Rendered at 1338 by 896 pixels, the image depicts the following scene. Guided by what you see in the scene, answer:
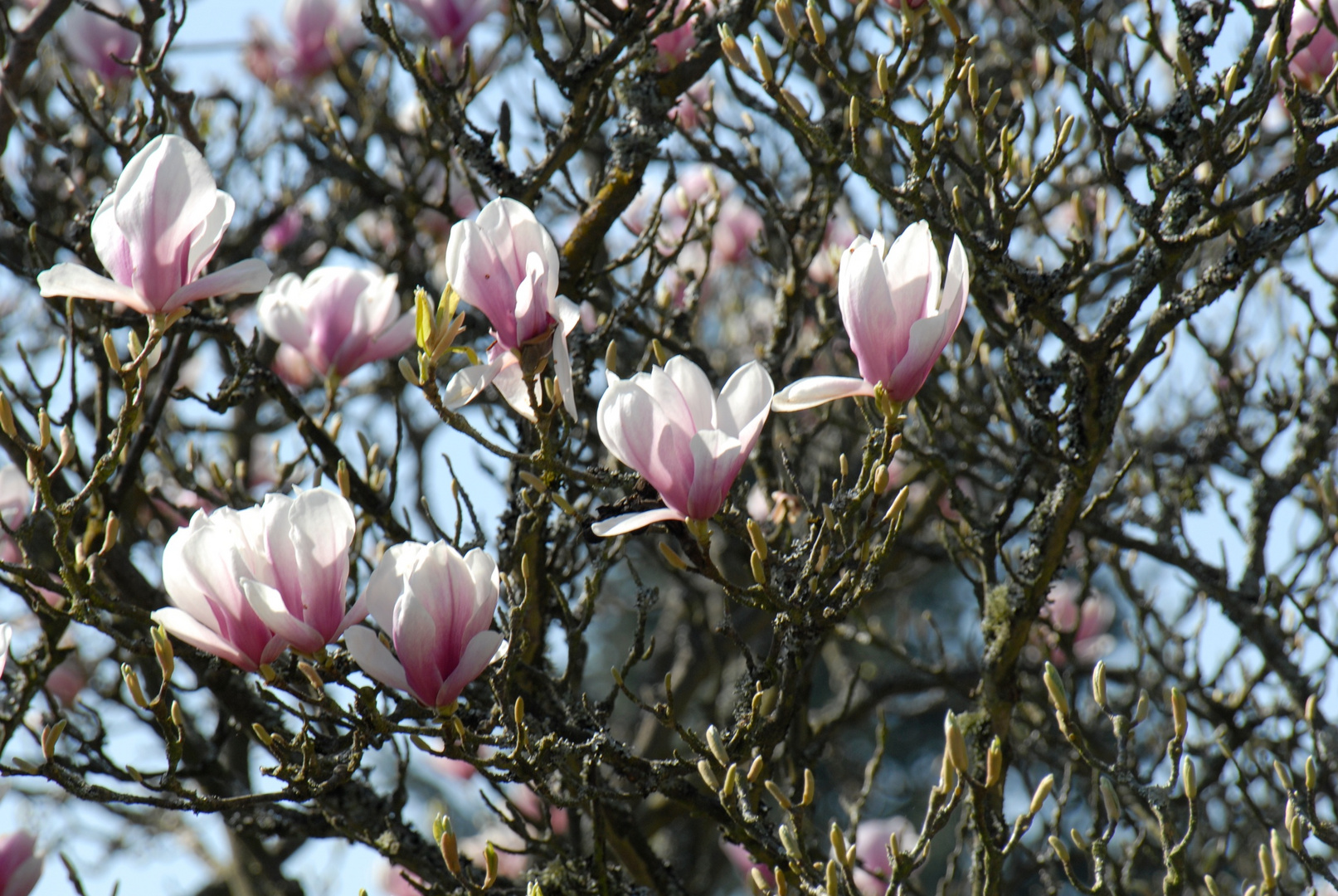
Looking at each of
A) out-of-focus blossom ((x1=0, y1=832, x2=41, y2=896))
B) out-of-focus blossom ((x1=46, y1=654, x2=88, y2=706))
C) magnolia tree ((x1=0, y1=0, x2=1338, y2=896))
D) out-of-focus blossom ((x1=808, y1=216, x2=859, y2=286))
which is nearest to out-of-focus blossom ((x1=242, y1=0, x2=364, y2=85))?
magnolia tree ((x1=0, y1=0, x2=1338, y2=896))

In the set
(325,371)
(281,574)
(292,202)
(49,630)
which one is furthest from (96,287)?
(292,202)

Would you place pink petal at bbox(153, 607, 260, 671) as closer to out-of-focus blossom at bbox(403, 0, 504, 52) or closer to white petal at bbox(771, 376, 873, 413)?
white petal at bbox(771, 376, 873, 413)

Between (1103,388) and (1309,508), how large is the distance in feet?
4.51

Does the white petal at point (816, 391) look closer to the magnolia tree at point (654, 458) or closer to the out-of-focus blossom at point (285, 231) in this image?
the magnolia tree at point (654, 458)

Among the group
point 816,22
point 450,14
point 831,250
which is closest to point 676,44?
point 831,250

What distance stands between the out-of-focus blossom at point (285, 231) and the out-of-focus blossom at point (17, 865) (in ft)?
7.41

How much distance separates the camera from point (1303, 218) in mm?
1912

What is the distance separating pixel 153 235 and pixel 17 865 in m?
1.55

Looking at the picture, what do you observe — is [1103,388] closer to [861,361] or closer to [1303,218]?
[1303,218]

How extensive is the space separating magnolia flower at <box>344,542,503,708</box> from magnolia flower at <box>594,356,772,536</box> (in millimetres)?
226

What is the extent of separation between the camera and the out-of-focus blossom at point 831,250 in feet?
10.5

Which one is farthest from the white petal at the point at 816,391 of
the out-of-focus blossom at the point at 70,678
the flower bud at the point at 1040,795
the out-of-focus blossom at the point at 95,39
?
the out-of-focus blossom at the point at 70,678

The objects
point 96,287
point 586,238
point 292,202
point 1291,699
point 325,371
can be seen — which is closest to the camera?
point 96,287

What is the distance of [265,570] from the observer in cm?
153
